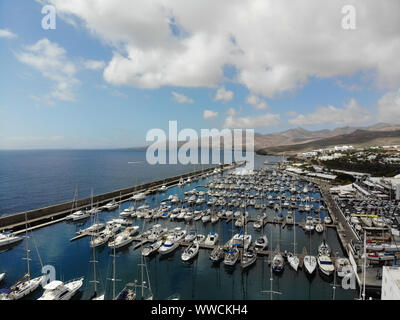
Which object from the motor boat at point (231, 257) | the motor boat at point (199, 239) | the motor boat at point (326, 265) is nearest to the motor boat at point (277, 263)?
the motor boat at point (326, 265)

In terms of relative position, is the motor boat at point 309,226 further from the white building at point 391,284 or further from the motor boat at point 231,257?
the white building at point 391,284

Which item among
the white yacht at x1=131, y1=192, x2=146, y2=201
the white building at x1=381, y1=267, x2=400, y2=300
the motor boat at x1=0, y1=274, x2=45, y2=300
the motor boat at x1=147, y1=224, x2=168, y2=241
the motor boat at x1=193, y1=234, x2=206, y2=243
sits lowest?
the motor boat at x1=0, y1=274, x2=45, y2=300

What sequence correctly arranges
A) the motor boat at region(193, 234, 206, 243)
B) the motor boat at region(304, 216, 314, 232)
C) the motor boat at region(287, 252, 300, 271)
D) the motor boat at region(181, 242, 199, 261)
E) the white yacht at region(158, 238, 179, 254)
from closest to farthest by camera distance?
the motor boat at region(287, 252, 300, 271) → the motor boat at region(181, 242, 199, 261) → the white yacht at region(158, 238, 179, 254) → the motor boat at region(193, 234, 206, 243) → the motor boat at region(304, 216, 314, 232)

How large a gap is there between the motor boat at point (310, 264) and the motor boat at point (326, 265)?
414 mm

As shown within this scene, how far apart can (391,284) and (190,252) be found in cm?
1414

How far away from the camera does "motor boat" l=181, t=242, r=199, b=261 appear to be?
19.8 metres

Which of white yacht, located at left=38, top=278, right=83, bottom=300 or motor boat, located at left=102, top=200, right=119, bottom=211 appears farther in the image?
motor boat, located at left=102, top=200, right=119, bottom=211

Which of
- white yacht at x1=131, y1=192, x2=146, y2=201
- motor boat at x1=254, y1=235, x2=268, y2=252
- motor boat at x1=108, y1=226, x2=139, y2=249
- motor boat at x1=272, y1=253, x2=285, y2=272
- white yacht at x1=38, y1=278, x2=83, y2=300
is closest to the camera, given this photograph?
white yacht at x1=38, y1=278, x2=83, y2=300

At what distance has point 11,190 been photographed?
50.1m

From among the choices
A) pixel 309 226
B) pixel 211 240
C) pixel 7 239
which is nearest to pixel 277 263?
pixel 211 240

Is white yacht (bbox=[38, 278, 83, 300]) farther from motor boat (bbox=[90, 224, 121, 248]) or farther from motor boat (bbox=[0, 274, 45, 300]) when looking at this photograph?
motor boat (bbox=[90, 224, 121, 248])

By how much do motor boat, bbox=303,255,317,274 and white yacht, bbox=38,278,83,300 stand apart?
54.1ft

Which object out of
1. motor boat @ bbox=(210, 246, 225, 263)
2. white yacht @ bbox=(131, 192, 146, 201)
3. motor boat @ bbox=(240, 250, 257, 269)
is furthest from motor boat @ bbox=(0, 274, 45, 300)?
white yacht @ bbox=(131, 192, 146, 201)

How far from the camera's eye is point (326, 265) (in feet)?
57.7
